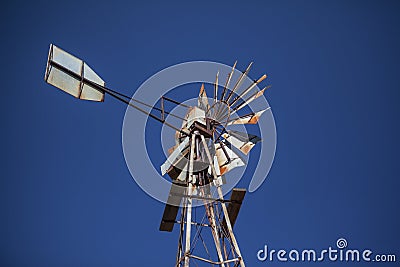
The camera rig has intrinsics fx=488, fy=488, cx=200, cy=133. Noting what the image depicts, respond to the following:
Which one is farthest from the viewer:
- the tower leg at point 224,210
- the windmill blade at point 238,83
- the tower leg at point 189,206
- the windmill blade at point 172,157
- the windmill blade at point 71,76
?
the windmill blade at point 238,83

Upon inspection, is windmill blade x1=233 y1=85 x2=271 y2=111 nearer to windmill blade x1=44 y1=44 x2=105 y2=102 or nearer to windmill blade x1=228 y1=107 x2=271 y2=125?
windmill blade x1=228 y1=107 x2=271 y2=125

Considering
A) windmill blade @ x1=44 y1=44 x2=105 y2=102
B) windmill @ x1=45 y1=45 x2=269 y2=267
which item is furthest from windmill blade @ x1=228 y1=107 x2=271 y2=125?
windmill blade @ x1=44 y1=44 x2=105 y2=102

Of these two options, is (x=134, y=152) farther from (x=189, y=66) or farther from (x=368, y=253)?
Answer: (x=368, y=253)

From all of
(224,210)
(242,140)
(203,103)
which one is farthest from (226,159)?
(224,210)

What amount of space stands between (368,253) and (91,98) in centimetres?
573

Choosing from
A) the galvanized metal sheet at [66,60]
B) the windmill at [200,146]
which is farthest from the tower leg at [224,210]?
the galvanized metal sheet at [66,60]

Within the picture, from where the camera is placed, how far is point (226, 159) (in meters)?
7.00

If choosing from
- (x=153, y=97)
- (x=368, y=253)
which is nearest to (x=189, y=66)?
(x=153, y=97)

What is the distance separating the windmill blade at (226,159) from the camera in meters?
6.88

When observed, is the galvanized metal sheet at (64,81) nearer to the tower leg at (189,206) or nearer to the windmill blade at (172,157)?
the windmill blade at (172,157)

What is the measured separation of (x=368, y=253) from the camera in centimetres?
882

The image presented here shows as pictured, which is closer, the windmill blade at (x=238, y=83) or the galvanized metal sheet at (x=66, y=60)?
the galvanized metal sheet at (x=66, y=60)

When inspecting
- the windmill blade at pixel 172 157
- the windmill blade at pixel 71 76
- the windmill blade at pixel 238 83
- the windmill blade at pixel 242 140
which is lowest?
the windmill blade at pixel 172 157

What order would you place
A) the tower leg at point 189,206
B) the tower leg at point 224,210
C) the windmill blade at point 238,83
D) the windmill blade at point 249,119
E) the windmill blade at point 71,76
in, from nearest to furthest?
the tower leg at point 189,206, the tower leg at point 224,210, the windmill blade at point 71,76, the windmill blade at point 249,119, the windmill blade at point 238,83
